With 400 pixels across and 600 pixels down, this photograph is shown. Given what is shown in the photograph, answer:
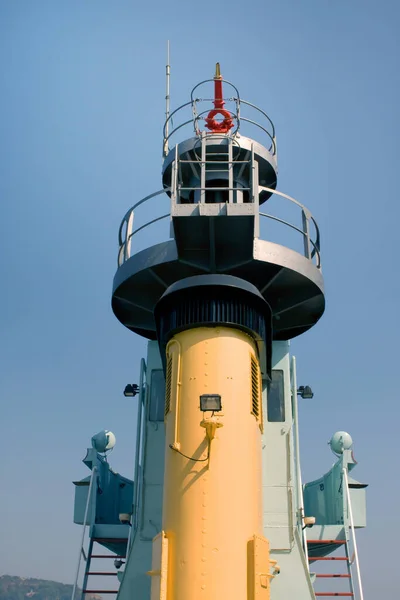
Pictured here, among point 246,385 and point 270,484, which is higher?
point 246,385

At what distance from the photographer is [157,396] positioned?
54.1ft

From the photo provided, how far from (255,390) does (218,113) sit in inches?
362

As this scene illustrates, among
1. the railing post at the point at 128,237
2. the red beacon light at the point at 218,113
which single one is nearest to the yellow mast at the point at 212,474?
the railing post at the point at 128,237

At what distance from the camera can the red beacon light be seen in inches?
704

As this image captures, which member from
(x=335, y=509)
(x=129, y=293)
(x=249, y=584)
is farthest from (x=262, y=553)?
(x=335, y=509)

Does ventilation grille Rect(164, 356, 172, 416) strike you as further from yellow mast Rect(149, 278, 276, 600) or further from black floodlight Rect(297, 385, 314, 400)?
black floodlight Rect(297, 385, 314, 400)

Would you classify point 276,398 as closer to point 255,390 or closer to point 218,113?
point 255,390

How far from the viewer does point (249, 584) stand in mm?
10102

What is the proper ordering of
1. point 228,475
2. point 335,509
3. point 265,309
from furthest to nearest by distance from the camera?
point 335,509 < point 265,309 < point 228,475

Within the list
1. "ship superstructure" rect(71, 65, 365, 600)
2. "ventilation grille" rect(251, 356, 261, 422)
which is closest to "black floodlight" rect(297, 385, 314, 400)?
"ship superstructure" rect(71, 65, 365, 600)

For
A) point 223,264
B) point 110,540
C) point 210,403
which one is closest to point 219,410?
point 210,403

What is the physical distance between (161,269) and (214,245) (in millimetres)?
1668

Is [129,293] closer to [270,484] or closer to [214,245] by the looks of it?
[214,245]

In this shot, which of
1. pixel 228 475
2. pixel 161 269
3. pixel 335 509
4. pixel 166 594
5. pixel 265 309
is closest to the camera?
pixel 166 594
